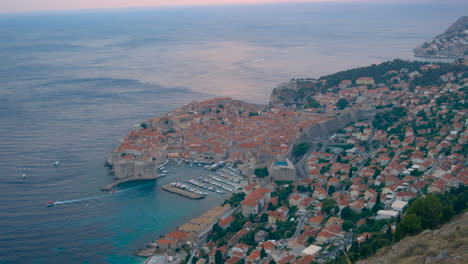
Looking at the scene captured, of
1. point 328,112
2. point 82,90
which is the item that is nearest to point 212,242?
point 328,112

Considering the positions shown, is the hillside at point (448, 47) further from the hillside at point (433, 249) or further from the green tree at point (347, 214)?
the hillside at point (433, 249)

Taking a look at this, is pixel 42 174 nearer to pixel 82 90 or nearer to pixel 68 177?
pixel 68 177

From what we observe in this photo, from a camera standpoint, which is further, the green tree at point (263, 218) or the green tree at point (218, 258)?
the green tree at point (263, 218)

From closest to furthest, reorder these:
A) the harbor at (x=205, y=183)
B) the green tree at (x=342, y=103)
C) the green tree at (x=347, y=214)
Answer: the green tree at (x=347, y=214)
the harbor at (x=205, y=183)
the green tree at (x=342, y=103)

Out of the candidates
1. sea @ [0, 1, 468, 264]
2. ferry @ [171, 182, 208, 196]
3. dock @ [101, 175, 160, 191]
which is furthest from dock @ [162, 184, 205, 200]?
dock @ [101, 175, 160, 191]

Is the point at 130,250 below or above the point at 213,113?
below

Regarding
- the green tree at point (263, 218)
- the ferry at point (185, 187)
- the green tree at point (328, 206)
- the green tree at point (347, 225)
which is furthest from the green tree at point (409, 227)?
the ferry at point (185, 187)

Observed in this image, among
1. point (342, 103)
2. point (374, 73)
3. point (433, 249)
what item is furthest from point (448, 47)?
point (433, 249)

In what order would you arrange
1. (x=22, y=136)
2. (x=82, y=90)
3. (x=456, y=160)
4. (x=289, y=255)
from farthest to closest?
(x=82, y=90), (x=22, y=136), (x=456, y=160), (x=289, y=255)
